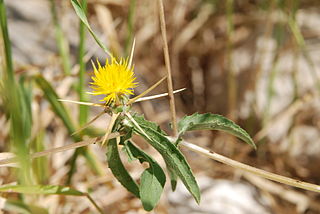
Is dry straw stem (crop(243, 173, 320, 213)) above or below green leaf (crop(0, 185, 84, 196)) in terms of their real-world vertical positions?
below

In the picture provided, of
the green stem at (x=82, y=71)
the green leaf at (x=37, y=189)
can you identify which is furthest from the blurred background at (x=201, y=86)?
the green leaf at (x=37, y=189)

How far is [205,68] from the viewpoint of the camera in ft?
5.54

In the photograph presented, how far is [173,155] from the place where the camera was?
2.06 ft

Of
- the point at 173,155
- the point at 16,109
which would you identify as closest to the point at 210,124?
the point at 173,155

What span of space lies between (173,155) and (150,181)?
6 cm

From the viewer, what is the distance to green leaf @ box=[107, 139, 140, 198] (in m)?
0.66

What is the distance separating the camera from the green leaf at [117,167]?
2.15ft

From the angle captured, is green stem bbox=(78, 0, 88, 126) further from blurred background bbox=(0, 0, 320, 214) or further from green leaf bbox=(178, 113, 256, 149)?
green leaf bbox=(178, 113, 256, 149)

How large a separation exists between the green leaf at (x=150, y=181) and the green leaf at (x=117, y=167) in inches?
0.8

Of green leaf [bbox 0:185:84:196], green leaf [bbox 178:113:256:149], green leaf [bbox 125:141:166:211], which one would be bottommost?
green leaf [bbox 0:185:84:196]

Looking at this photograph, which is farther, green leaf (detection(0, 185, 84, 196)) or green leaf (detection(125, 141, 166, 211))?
green leaf (detection(0, 185, 84, 196))

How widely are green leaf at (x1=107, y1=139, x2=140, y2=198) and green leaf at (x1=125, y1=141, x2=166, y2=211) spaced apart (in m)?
0.02

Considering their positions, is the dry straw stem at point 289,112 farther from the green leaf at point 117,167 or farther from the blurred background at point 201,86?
the green leaf at point 117,167

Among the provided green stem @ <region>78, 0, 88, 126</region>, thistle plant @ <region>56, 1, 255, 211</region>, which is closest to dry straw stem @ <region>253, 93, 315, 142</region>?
green stem @ <region>78, 0, 88, 126</region>
